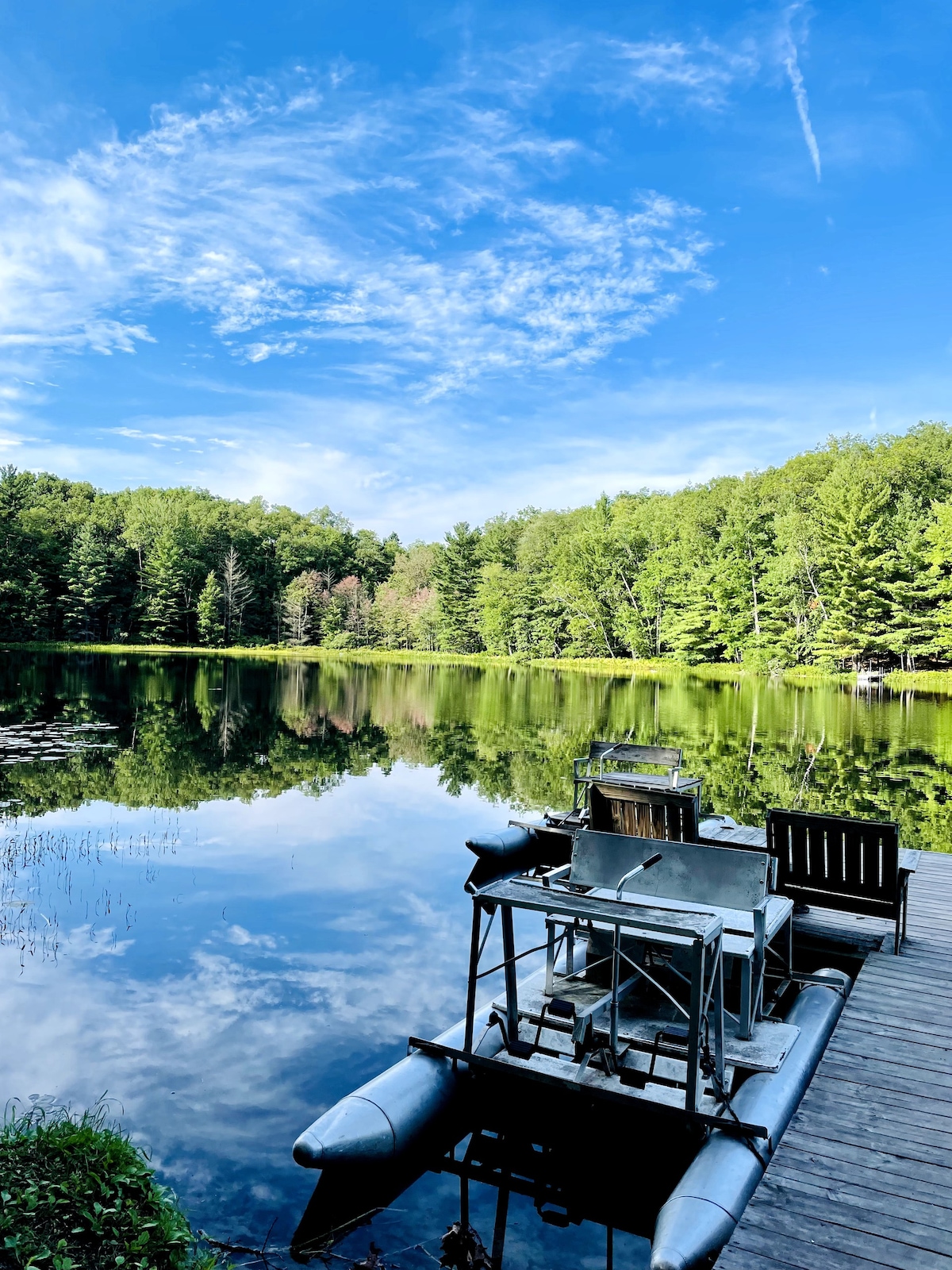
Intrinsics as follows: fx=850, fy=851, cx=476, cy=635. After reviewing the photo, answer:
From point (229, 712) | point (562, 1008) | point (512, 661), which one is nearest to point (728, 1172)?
point (562, 1008)

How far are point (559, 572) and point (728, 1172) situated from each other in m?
57.3

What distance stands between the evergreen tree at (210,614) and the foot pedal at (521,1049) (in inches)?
2439

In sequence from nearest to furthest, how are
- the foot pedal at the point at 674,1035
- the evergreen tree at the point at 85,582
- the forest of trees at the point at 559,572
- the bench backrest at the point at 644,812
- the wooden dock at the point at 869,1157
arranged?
the wooden dock at the point at 869,1157 < the foot pedal at the point at 674,1035 < the bench backrest at the point at 644,812 < the forest of trees at the point at 559,572 < the evergreen tree at the point at 85,582

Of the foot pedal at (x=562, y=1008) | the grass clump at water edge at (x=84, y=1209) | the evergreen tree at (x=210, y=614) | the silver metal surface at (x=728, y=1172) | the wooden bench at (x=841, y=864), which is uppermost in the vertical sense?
the evergreen tree at (x=210, y=614)

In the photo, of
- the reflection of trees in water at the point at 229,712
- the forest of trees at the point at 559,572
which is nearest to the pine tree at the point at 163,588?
the forest of trees at the point at 559,572

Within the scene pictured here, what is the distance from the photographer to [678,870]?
545 cm

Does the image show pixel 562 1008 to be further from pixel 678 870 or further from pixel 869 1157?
pixel 869 1157

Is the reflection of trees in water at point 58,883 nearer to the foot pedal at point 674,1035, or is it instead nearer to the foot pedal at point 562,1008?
the foot pedal at point 562,1008

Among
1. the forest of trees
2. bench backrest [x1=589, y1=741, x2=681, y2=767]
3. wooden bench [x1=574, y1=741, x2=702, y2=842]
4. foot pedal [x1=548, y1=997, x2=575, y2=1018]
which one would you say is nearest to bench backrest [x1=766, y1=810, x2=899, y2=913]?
wooden bench [x1=574, y1=741, x2=702, y2=842]

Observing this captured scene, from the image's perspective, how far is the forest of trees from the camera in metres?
44.0

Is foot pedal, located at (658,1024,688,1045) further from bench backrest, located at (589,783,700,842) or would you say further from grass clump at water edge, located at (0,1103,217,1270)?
bench backrest, located at (589,783,700,842)

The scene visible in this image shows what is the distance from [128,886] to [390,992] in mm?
4318

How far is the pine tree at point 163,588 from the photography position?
205 feet

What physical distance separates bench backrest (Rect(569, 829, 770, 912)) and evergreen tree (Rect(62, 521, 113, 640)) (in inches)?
2387
